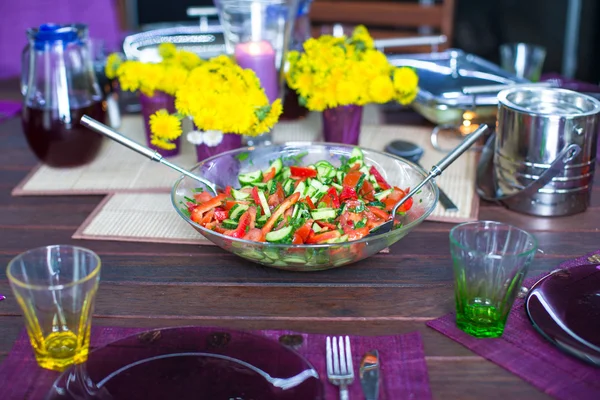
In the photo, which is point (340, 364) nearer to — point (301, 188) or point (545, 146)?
point (301, 188)

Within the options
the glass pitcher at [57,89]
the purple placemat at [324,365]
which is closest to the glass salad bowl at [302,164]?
the purple placemat at [324,365]

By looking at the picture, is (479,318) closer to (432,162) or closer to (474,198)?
(474,198)

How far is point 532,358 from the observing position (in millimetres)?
800

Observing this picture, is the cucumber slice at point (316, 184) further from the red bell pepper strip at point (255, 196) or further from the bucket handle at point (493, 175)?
the bucket handle at point (493, 175)

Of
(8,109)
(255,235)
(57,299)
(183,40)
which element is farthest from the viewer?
(183,40)

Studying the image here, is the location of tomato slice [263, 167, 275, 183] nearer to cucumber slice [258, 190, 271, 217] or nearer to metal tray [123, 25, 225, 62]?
cucumber slice [258, 190, 271, 217]

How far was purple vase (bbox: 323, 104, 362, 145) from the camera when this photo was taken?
141 cm

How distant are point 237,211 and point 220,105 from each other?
0.86 feet

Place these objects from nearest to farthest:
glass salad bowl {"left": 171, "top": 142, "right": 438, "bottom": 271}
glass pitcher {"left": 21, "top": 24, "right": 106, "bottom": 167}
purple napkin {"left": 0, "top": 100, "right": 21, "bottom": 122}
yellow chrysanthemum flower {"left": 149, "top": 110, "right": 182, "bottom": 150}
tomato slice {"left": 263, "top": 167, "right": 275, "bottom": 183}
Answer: glass salad bowl {"left": 171, "top": 142, "right": 438, "bottom": 271} < tomato slice {"left": 263, "top": 167, "right": 275, "bottom": 183} < yellow chrysanthemum flower {"left": 149, "top": 110, "right": 182, "bottom": 150} < glass pitcher {"left": 21, "top": 24, "right": 106, "bottom": 167} < purple napkin {"left": 0, "top": 100, "right": 21, "bottom": 122}

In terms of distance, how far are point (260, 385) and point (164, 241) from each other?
445 millimetres

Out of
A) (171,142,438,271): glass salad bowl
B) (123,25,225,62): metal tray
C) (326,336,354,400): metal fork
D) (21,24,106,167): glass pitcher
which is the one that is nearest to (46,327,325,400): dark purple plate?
(326,336,354,400): metal fork

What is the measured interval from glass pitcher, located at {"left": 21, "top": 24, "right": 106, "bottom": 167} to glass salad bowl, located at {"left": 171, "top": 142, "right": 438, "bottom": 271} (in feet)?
1.20

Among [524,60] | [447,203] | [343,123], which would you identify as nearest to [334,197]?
[447,203]

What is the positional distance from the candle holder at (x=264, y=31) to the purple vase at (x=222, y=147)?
15 cm
